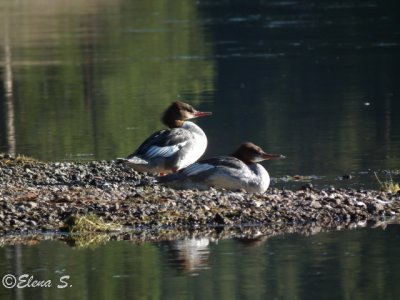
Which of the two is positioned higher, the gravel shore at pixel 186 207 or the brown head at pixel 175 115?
the brown head at pixel 175 115

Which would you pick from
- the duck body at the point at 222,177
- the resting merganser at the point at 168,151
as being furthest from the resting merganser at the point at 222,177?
the resting merganser at the point at 168,151

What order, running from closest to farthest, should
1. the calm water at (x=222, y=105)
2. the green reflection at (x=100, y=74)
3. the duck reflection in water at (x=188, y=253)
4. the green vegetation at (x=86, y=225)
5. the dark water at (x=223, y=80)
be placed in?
the calm water at (x=222, y=105), the duck reflection in water at (x=188, y=253), the green vegetation at (x=86, y=225), the dark water at (x=223, y=80), the green reflection at (x=100, y=74)

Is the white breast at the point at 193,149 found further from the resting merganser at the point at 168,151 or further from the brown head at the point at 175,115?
the brown head at the point at 175,115

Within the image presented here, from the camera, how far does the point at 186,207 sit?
14.8m

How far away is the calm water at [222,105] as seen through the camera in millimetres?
12312

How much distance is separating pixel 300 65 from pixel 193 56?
5.19 m

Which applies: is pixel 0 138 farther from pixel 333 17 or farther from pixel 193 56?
pixel 333 17

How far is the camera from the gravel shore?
14.4 meters

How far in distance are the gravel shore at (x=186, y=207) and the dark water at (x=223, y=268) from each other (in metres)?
0.62

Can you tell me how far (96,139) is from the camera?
23.9 meters

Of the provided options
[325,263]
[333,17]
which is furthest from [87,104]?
[333,17]

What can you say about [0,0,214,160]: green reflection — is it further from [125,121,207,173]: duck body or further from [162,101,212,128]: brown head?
[125,121,207,173]: duck body

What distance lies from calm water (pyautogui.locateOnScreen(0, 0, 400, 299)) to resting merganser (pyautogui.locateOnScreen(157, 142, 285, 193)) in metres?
2.14

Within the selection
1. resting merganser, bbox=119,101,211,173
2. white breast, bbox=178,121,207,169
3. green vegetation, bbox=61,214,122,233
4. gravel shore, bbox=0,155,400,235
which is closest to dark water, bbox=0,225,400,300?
green vegetation, bbox=61,214,122,233
